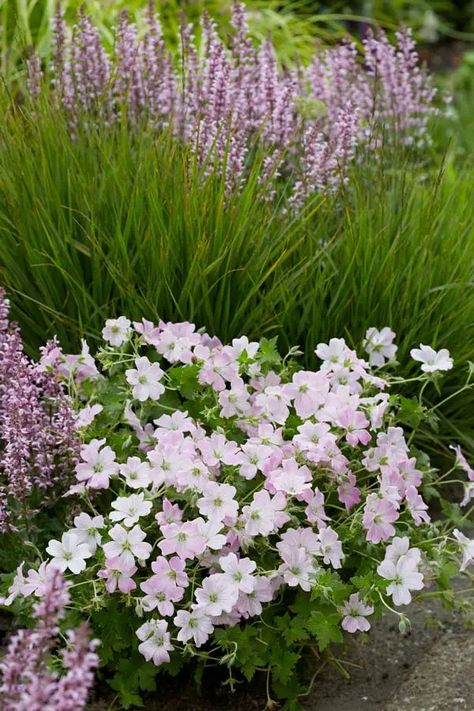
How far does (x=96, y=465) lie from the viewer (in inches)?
87.8

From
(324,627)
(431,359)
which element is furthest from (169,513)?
(431,359)

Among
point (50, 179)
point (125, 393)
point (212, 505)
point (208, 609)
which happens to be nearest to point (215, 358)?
point (125, 393)

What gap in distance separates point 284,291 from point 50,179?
2.40ft

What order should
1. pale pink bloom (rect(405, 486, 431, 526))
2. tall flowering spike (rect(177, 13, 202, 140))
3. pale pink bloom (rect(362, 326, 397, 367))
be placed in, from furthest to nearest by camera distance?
tall flowering spike (rect(177, 13, 202, 140)) → pale pink bloom (rect(362, 326, 397, 367)) → pale pink bloom (rect(405, 486, 431, 526))

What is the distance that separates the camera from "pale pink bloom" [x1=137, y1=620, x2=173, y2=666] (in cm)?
208

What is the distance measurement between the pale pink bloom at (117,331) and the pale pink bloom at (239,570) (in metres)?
0.65

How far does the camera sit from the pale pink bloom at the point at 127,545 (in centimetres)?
206

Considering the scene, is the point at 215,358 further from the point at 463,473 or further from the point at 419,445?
the point at 463,473

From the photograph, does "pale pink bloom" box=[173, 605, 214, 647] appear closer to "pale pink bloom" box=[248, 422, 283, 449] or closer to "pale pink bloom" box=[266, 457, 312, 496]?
"pale pink bloom" box=[266, 457, 312, 496]

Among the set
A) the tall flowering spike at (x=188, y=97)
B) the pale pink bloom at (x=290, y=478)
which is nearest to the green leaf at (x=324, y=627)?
the pale pink bloom at (x=290, y=478)

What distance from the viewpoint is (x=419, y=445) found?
3066mm

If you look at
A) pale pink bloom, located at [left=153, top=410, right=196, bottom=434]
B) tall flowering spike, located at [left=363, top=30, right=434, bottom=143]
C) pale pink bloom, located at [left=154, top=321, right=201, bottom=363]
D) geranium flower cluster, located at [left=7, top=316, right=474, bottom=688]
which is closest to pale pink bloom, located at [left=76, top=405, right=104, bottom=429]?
geranium flower cluster, located at [left=7, top=316, right=474, bottom=688]

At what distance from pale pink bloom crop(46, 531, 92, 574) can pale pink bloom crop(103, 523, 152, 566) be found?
0.05 meters

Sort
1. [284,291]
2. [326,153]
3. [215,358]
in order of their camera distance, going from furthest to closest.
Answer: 1. [326,153]
2. [284,291]
3. [215,358]
